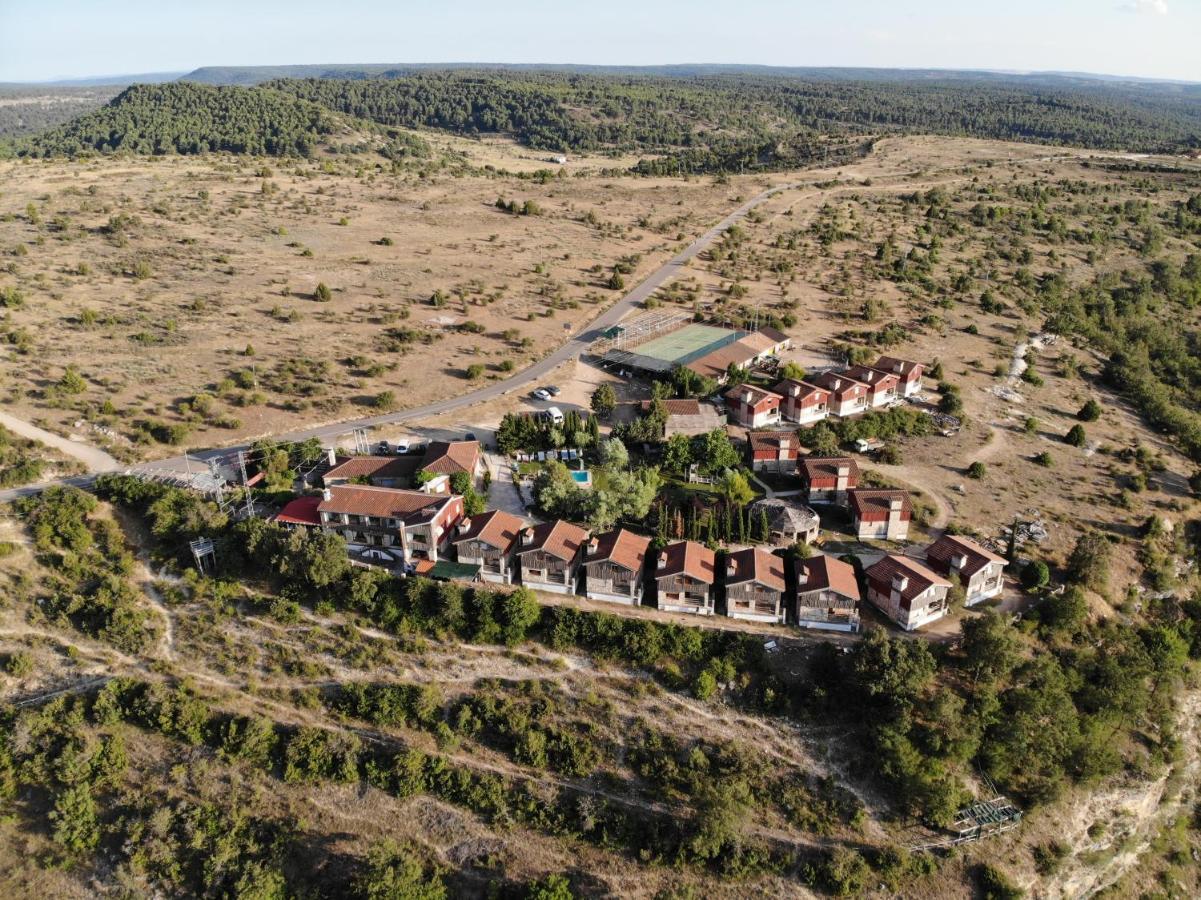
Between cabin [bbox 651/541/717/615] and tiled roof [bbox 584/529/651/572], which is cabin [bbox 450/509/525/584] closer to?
tiled roof [bbox 584/529/651/572]

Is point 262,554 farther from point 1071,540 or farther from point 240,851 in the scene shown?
point 1071,540

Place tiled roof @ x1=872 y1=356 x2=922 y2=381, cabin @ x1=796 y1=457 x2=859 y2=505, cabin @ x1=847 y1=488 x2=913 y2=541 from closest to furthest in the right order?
cabin @ x1=847 y1=488 x2=913 y2=541, cabin @ x1=796 y1=457 x2=859 y2=505, tiled roof @ x1=872 y1=356 x2=922 y2=381

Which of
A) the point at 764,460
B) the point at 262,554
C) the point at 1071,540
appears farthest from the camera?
the point at 764,460

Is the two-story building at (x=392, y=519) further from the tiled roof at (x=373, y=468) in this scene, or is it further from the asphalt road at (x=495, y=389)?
the asphalt road at (x=495, y=389)

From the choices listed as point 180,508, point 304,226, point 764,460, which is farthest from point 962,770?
point 304,226

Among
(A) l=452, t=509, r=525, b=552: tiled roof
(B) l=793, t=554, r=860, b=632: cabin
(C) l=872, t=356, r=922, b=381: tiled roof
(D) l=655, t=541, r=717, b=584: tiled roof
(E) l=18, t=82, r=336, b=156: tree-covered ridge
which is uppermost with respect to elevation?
(E) l=18, t=82, r=336, b=156: tree-covered ridge

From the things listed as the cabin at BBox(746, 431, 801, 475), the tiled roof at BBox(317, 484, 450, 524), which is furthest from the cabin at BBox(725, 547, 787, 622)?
the tiled roof at BBox(317, 484, 450, 524)
